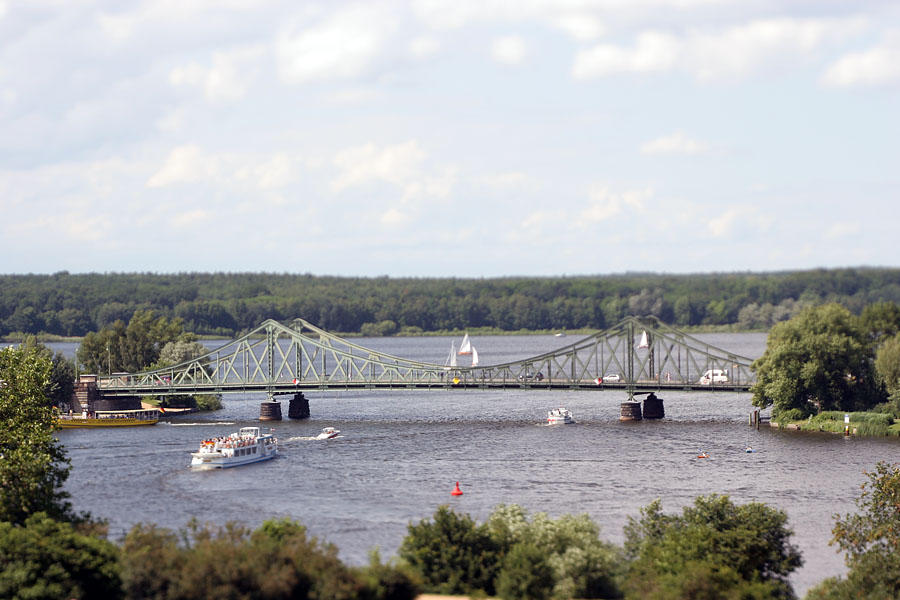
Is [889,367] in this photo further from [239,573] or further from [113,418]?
[239,573]

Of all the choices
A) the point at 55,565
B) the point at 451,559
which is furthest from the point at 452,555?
the point at 55,565

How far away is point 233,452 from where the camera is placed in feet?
301

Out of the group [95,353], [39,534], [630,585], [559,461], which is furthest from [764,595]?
[95,353]

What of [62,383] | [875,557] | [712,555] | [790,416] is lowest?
[875,557]

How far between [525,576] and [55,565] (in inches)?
622

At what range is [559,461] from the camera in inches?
3543

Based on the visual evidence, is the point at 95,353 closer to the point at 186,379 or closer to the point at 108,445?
the point at 186,379

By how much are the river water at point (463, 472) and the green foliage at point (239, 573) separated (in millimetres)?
14093

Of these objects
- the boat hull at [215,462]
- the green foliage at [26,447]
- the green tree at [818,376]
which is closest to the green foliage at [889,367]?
the green tree at [818,376]

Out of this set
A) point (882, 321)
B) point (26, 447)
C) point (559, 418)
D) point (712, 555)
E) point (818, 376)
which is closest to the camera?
point (712, 555)

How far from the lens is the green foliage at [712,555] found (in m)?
40.9

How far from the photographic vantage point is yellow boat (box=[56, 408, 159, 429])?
4798 inches

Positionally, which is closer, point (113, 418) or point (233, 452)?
Result: point (233, 452)

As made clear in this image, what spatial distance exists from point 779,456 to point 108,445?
53747 millimetres
